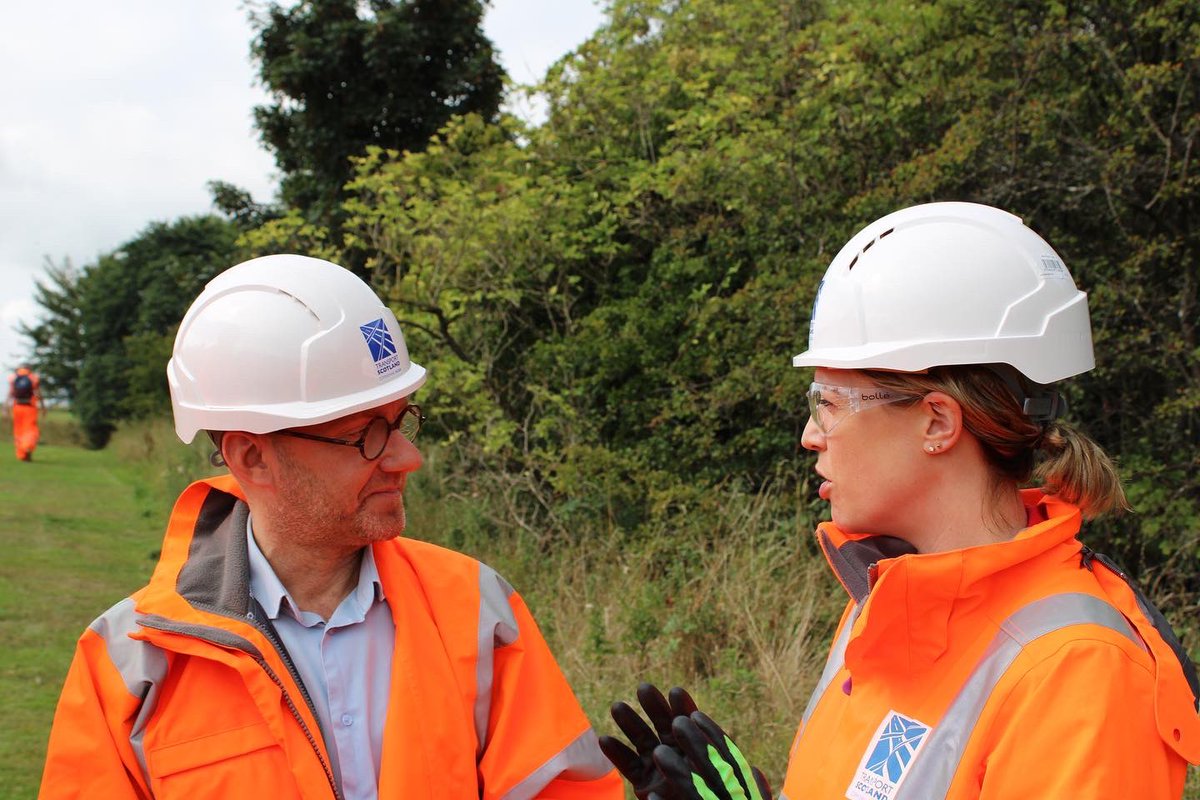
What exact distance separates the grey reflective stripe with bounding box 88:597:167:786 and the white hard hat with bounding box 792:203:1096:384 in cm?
152

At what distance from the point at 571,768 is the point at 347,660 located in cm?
58

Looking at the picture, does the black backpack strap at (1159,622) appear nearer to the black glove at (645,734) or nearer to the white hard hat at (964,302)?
the white hard hat at (964,302)

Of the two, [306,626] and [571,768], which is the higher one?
[306,626]

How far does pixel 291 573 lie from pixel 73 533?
10296 mm

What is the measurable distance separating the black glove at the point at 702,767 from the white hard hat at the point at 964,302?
0.78 m

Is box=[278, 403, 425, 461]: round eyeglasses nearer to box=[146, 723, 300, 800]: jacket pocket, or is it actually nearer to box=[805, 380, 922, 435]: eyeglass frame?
box=[146, 723, 300, 800]: jacket pocket

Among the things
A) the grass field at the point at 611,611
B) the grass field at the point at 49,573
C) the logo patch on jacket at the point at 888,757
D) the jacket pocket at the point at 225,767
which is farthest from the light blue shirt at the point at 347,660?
the grass field at the point at 49,573

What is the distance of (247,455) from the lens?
7.74 feet

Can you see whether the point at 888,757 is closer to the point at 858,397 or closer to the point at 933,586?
the point at 933,586

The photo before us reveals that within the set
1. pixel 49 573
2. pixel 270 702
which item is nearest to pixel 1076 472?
pixel 270 702

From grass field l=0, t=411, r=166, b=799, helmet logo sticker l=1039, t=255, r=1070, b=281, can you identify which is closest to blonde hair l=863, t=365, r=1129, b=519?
helmet logo sticker l=1039, t=255, r=1070, b=281

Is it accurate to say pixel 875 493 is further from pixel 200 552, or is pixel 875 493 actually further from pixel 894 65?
pixel 894 65

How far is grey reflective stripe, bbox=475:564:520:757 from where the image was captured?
7.43ft

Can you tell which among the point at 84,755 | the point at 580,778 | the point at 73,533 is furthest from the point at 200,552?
the point at 73,533
